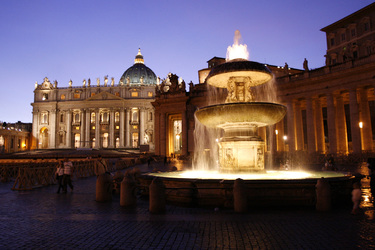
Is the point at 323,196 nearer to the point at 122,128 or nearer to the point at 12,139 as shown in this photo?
the point at 122,128

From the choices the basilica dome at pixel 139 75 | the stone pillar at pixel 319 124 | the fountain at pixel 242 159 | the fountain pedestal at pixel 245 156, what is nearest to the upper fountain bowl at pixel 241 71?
the fountain at pixel 242 159

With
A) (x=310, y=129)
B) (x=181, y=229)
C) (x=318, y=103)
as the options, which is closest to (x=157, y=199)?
(x=181, y=229)

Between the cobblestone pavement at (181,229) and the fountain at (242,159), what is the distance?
48 cm

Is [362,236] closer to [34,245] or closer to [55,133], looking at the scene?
[34,245]

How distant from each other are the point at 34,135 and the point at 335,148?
101m

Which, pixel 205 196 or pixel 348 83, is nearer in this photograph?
pixel 205 196

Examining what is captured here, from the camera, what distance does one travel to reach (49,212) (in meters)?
8.70

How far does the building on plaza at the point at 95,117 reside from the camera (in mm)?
102081

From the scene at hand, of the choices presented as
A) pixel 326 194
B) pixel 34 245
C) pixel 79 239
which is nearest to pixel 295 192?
pixel 326 194

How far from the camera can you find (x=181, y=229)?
6.54 m

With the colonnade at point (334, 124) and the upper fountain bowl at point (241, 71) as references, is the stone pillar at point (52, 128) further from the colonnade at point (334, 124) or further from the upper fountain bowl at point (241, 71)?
the upper fountain bowl at point (241, 71)

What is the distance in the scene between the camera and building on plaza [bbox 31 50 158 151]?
10208 centimetres

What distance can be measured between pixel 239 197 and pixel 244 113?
3.93 metres


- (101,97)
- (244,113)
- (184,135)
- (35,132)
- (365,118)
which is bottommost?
(244,113)
